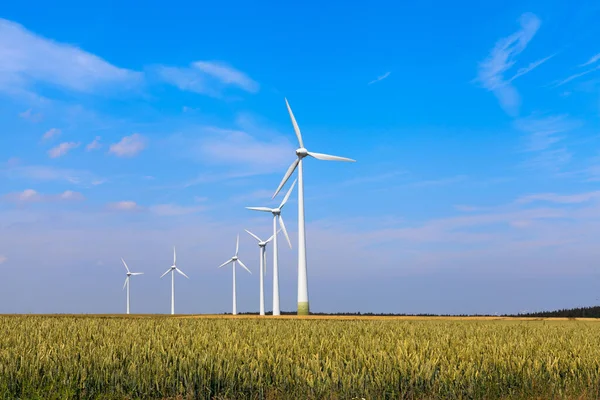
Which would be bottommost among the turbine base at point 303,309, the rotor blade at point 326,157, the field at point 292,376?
the turbine base at point 303,309

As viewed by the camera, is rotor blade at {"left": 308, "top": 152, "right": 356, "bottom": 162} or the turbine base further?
rotor blade at {"left": 308, "top": 152, "right": 356, "bottom": 162}

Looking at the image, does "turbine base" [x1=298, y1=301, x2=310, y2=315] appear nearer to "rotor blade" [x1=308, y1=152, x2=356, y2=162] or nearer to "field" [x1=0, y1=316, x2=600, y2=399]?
"rotor blade" [x1=308, y1=152, x2=356, y2=162]

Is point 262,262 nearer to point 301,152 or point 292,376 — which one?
point 301,152

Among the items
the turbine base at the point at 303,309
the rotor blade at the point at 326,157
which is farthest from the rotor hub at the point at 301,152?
the turbine base at the point at 303,309

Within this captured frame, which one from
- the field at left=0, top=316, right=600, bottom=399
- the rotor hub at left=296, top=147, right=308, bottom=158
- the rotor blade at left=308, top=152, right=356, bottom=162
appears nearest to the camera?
the field at left=0, top=316, right=600, bottom=399

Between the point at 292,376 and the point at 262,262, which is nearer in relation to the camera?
the point at 292,376

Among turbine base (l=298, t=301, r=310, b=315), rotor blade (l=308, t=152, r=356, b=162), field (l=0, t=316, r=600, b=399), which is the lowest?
turbine base (l=298, t=301, r=310, b=315)

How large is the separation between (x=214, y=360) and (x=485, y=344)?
1156 cm

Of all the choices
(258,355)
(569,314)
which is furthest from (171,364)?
(569,314)

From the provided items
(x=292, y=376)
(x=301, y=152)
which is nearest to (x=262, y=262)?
(x=301, y=152)

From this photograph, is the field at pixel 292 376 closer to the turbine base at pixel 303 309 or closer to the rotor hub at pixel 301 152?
the turbine base at pixel 303 309

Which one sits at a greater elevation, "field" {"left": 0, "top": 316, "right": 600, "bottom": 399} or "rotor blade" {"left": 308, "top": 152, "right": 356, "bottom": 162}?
"rotor blade" {"left": 308, "top": 152, "right": 356, "bottom": 162}

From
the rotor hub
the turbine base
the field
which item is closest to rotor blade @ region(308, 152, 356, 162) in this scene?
the rotor hub

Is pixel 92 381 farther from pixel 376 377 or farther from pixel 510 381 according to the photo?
pixel 510 381
